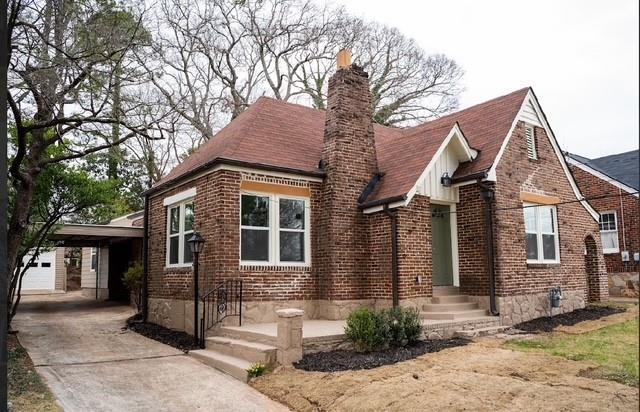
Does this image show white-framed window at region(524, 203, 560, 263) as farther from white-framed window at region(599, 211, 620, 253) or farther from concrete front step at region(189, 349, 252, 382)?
white-framed window at region(599, 211, 620, 253)

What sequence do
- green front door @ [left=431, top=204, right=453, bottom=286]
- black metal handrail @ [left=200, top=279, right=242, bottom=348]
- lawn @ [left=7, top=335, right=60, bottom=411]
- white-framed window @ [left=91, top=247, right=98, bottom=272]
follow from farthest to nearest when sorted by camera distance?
1. white-framed window @ [left=91, top=247, right=98, bottom=272]
2. green front door @ [left=431, top=204, right=453, bottom=286]
3. black metal handrail @ [left=200, top=279, right=242, bottom=348]
4. lawn @ [left=7, top=335, right=60, bottom=411]

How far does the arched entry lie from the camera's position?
49.4 feet

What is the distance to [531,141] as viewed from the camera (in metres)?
13.1

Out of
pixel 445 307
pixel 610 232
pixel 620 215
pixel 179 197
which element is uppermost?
pixel 179 197

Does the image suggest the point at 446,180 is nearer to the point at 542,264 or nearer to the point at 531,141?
the point at 531,141

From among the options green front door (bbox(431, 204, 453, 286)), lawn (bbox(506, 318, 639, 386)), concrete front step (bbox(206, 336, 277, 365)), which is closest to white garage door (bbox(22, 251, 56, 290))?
concrete front step (bbox(206, 336, 277, 365))

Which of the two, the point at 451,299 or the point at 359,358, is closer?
the point at 359,358

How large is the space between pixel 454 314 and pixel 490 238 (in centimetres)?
188

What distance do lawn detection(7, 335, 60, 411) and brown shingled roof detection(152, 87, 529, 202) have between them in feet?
15.9

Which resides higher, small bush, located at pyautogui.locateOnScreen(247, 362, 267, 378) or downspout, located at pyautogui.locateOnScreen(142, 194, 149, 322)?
downspout, located at pyautogui.locateOnScreen(142, 194, 149, 322)

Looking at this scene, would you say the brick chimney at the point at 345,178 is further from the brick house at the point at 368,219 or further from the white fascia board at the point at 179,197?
the white fascia board at the point at 179,197

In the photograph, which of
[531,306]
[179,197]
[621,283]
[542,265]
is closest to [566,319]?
[531,306]

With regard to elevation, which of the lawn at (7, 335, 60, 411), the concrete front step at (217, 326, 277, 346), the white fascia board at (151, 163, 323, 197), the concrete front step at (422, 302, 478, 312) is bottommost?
the lawn at (7, 335, 60, 411)

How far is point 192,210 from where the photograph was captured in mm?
12164
